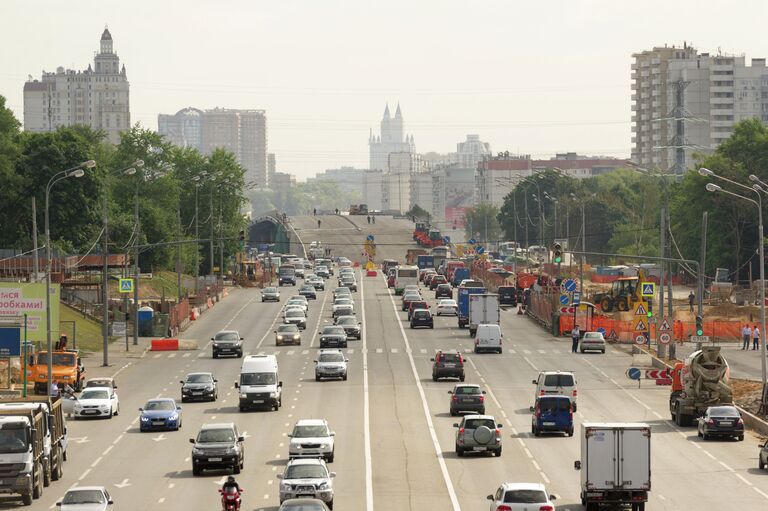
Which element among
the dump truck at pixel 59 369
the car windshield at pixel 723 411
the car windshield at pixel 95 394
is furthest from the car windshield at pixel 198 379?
the car windshield at pixel 723 411

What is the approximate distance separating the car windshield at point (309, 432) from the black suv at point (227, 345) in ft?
129

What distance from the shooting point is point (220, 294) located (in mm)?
135625

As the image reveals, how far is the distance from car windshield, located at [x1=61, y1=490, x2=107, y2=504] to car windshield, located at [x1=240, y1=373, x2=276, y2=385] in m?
26.9

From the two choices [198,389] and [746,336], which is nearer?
[198,389]

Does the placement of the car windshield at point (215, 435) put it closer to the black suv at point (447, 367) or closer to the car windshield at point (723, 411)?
the car windshield at point (723, 411)

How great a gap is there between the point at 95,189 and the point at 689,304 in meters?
47.2

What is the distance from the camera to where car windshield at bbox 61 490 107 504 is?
33969 millimetres

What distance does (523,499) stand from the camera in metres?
33.7

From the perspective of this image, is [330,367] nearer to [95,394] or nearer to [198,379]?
[198,379]

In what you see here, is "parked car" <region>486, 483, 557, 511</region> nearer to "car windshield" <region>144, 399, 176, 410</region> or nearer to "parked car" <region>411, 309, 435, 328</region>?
"car windshield" <region>144, 399, 176, 410</region>

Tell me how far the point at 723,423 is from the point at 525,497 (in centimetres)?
2019

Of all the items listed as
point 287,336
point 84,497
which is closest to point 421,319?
point 287,336

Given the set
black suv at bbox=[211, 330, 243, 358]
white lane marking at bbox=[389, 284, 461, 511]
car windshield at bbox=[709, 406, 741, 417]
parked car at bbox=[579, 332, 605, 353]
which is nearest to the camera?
white lane marking at bbox=[389, 284, 461, 511]

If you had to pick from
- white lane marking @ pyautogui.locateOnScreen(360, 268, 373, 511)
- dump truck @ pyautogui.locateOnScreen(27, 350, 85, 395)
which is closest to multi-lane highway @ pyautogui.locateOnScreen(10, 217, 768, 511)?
white lane marking @ pyautogui.locateOnScreen(360, 268, 373, 511)
